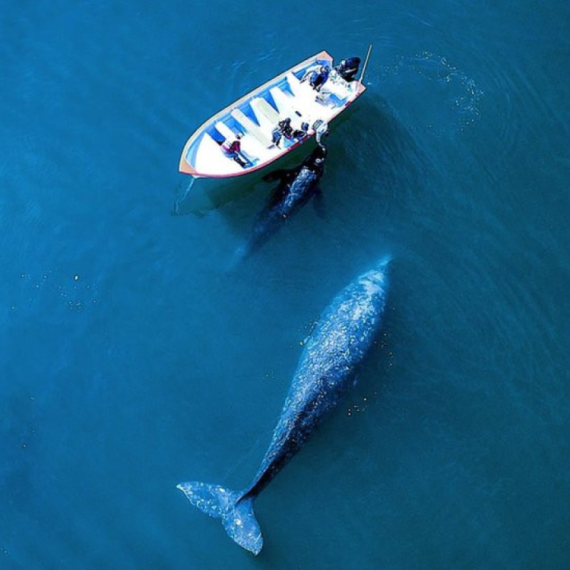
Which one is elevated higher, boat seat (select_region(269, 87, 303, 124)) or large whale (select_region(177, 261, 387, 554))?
boat seat (select_region(269, 87, 303, 124))

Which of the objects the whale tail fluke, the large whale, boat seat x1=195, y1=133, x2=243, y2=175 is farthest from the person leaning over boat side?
the whale tail fluke

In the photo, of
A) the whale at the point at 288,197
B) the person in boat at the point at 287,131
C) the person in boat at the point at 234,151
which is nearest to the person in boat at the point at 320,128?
the person in boat at the point at 287,131

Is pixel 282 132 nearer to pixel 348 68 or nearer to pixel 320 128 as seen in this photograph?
pixel 320 128

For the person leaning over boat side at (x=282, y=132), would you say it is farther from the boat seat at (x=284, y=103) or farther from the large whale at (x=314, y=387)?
the large whale at (x=314, y=387)

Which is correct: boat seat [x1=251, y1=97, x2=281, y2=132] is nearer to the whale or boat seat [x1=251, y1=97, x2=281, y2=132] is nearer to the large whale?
the whale

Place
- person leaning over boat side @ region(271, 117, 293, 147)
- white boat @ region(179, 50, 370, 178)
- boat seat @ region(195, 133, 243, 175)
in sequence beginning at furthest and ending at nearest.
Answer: person leaning over boat side @ region(271, 117, 293, 147), white boat @ region(179, 50, 370, 178), boat seat @ region(195, 133, 243, 175)

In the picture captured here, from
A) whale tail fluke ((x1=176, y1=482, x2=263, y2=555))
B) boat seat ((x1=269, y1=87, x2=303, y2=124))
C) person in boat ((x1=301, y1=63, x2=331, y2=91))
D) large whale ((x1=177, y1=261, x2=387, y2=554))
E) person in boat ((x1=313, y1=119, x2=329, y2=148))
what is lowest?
whale tail fluke ((x1=176, y1=482, x2=263, y2=555))
